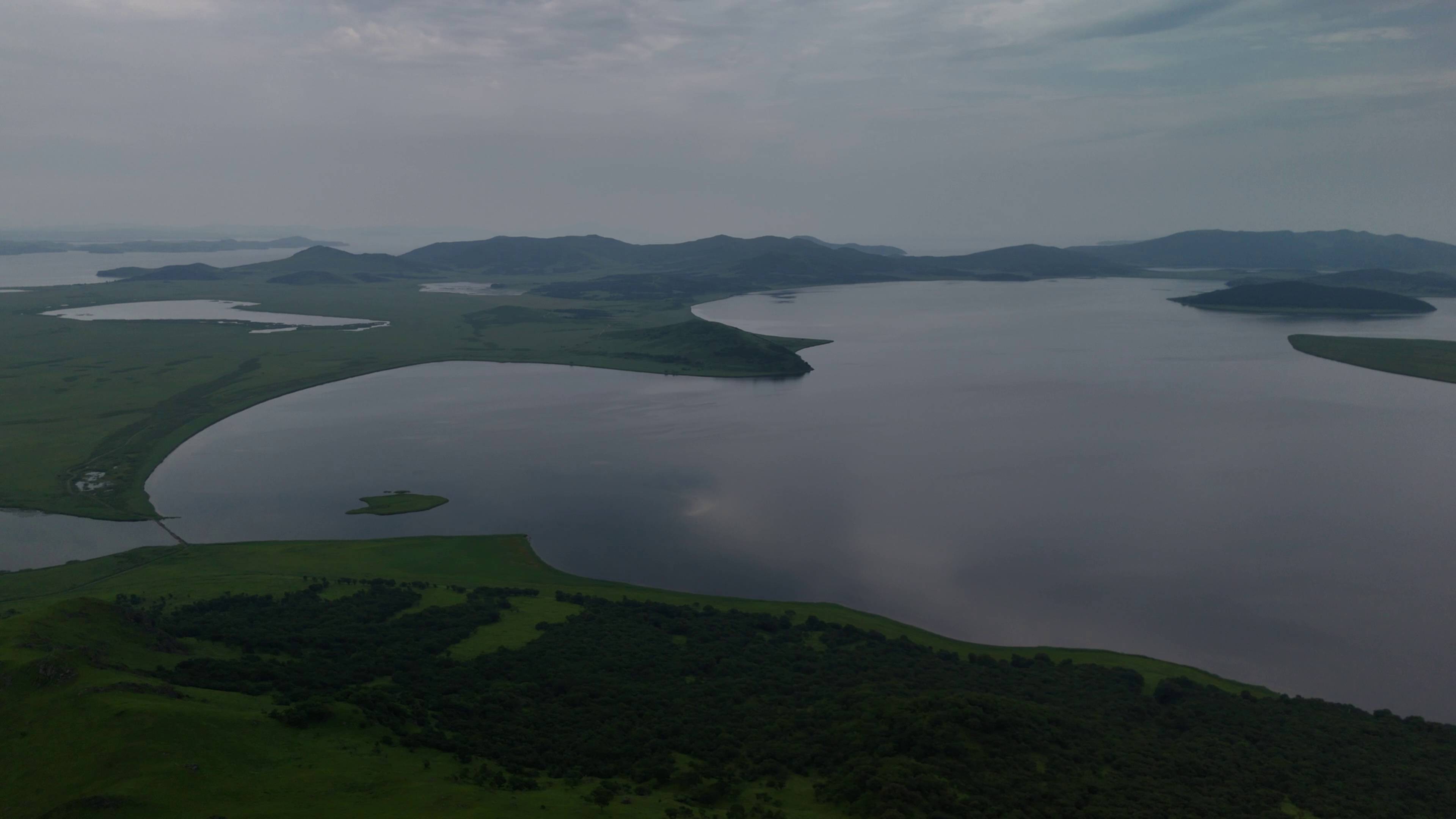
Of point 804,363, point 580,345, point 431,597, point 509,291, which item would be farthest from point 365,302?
point 431,597

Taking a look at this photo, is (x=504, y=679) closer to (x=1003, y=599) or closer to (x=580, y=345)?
(x=1003, y=599)

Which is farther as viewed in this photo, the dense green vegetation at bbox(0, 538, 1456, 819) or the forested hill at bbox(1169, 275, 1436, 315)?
the forested hill at bbox(1169, 275, 1436, 315)

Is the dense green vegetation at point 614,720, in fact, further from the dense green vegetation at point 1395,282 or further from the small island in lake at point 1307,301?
the dense green vegetation at point 1395,282

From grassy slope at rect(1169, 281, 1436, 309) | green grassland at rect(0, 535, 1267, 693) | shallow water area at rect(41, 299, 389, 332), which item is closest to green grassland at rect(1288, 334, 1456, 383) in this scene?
grassy slope at rect(1169, 281, 1436, 309)

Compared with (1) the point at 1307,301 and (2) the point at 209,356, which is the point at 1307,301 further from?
(2) the point at 209,356

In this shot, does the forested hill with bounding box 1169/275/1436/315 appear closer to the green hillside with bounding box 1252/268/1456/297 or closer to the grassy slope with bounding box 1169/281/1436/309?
the grassy slope with bounding box 1169/281/1436/309

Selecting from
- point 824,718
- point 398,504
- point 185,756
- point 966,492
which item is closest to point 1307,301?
point 966,492

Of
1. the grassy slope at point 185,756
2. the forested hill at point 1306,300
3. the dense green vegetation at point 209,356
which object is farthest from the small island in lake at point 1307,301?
the grassy slope at point 185,756
